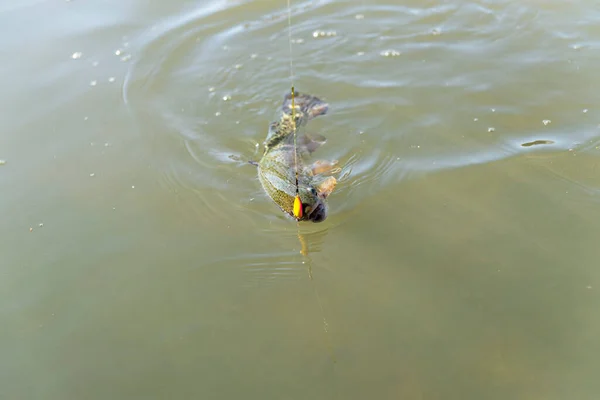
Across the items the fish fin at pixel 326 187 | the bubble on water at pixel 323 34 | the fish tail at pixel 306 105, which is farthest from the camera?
the bubble on water at pixel 323 34

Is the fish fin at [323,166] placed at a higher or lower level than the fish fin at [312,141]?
lower

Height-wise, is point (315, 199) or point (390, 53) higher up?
point (390, 53)

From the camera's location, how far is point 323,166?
193 inches

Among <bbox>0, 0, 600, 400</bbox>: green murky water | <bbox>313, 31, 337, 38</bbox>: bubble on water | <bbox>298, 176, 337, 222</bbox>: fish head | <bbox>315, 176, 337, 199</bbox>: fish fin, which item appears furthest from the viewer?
<bbox>313, 31, 337, 38</bbox>: bubble on water

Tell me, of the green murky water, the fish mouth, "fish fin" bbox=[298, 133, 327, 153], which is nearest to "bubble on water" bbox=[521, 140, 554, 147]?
the green murky water

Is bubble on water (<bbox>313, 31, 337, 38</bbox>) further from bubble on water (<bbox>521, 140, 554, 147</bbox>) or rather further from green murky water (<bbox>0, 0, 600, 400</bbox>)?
bubble on water (<bbox>521, 140, 554, 147</bbox>)

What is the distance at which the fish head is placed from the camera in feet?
13.8

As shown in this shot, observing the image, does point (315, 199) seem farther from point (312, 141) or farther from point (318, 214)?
point (312, 141)

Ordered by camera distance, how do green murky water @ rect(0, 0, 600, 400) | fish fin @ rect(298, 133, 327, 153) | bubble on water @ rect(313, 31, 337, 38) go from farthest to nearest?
bubble on water @ rect(313, 31, 337, 38)
fish fin @ rect(298, 133, 327, 153)
green murky water @ rect(0, 0, 600, 400)

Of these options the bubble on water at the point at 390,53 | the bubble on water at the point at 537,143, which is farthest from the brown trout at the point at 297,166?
the bubble on water at the point at 537,143

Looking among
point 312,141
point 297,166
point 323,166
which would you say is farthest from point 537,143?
point 297,166

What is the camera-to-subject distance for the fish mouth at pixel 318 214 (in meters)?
4.25

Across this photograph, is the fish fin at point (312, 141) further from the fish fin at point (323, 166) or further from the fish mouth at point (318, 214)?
the fish mouth at point (318, 214)

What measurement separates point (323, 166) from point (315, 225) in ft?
2.68
